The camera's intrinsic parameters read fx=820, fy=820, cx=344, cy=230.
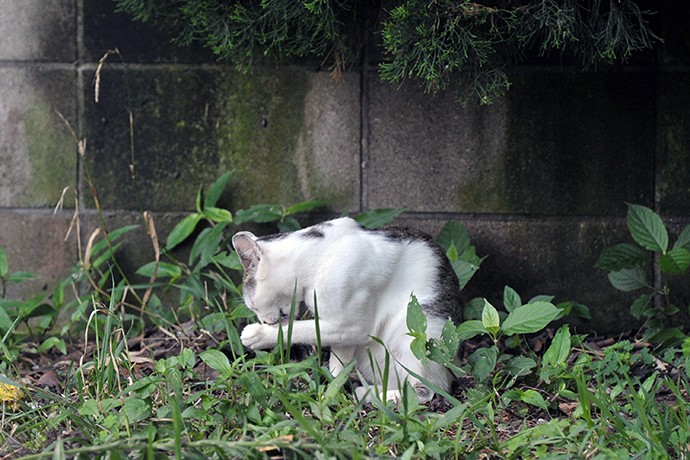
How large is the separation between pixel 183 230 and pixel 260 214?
0.35 metres

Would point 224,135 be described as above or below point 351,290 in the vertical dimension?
above

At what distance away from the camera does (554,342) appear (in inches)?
106

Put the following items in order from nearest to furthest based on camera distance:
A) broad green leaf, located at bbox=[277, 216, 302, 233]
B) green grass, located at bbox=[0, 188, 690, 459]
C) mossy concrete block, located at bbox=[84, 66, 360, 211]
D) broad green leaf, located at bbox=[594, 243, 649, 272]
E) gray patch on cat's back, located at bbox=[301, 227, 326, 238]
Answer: green grass, located at bbox=[0, 188, 690, 459] < gray patch on cat's back, located at bbox=[301, 227, 326, 238] < broad green leaf, located at bbox=[594, 243, 649, 272] < broad green leaf, located at bbox=[277, 216, 302, 233] < mossy concrete block, located at bbox=[84, 66, 360, 211]

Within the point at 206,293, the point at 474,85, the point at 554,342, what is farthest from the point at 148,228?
the point at 554,342

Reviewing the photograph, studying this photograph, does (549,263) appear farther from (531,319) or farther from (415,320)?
(415,320)

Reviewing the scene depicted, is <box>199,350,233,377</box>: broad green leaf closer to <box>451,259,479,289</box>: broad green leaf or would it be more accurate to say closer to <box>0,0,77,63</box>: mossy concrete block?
<box>451,259,479,289</box>: broad green leaf

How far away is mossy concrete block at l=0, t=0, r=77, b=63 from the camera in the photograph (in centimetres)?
346

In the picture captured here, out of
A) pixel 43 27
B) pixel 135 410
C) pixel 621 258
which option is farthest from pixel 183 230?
pixel 621 258

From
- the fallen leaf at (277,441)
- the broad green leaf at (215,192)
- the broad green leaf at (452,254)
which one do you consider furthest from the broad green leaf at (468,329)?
the broad green leaf at (215,192)

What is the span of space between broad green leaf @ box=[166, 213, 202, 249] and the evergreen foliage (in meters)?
0.67

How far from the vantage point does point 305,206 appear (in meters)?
3.38

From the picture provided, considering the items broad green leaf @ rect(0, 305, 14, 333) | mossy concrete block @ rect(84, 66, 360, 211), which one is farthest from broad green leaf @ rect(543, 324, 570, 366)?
broad green leaf @ rect(0, 305, 14, 333)

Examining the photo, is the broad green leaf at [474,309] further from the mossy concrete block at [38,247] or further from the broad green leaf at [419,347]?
the mossy concrete block at [38,247]

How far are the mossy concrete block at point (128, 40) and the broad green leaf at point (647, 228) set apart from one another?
5.97 ft
